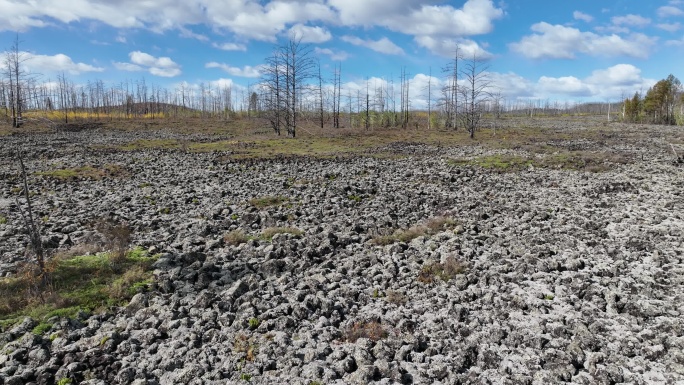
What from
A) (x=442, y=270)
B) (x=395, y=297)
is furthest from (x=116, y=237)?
(x=442, y=270)

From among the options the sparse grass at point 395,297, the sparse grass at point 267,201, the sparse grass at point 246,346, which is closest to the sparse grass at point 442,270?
the sparse grass at point 395,297

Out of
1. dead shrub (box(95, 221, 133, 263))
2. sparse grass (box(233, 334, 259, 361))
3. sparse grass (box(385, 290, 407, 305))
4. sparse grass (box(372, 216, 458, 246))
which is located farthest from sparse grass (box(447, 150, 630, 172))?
sparse grass (box(233, 334, 259, 361))

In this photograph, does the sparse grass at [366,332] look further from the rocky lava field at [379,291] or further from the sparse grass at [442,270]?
the sparse grass at [442,270]

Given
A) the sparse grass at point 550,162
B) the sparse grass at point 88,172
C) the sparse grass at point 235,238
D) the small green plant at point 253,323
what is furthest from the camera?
the sparse grass at point 550,162

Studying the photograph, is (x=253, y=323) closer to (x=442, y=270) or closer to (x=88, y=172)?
(x=442, y=270)

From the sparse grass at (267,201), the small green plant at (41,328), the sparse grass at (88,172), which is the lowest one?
the small green plant at (41,328)

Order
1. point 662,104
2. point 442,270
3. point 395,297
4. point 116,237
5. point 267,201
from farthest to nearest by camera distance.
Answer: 1. point 662,104
2. point 267,201
3. point 116,237
4. point 442,270
5. point 395,297

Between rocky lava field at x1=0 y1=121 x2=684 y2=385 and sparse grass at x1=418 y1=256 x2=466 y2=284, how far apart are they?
0.05 meters

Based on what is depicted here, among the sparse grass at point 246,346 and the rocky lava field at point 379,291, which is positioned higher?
the rocky lava field at point 379,291

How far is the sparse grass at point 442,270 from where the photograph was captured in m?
9.77

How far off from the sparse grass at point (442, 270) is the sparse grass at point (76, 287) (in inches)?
274

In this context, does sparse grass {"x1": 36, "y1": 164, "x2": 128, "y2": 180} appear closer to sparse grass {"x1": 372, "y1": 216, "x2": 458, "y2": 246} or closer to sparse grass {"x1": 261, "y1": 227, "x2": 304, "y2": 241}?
sparse grass {"x1": 261, "y1": 227, "x2": 304, "y2": 241}

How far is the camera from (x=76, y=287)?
9250 millimetres

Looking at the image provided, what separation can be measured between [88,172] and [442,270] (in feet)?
88.4
